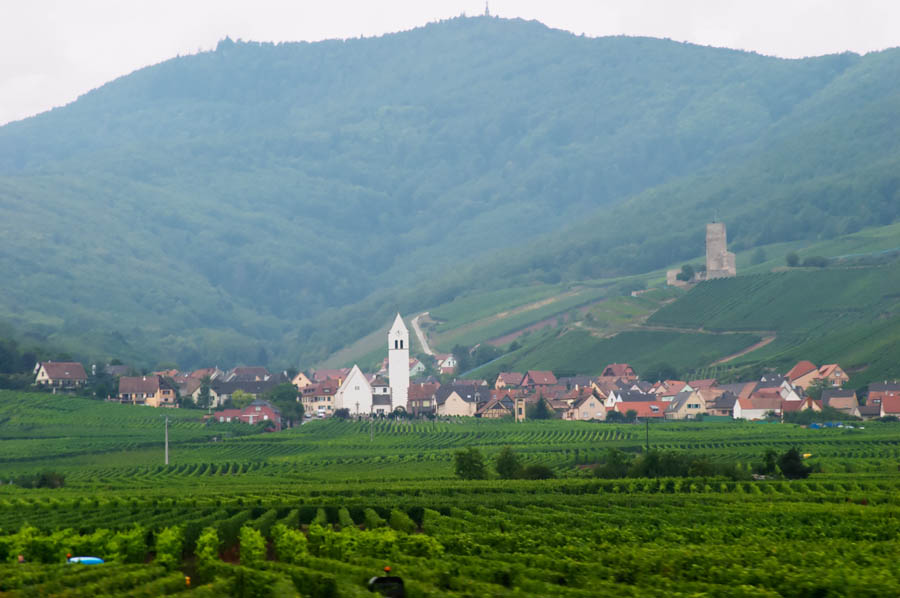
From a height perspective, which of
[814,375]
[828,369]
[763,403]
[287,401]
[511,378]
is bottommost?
[763,403]

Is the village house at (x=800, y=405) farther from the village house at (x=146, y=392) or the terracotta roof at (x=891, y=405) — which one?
the village house at (x=146, y=392)

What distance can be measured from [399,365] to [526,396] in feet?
57.5

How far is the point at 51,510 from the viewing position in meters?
54.7

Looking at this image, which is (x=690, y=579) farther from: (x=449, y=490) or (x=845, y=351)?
(x=845, y=351)

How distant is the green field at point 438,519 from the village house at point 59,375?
1376 inches

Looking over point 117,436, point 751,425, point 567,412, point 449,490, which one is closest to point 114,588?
point 449,490

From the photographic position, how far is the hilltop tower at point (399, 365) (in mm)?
158000

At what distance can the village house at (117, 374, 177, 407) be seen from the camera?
500ft

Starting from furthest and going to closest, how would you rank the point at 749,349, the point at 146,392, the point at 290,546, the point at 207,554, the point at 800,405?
the point at 749,349 → the point at 146,392 → the point at 800,405 → the point at 290,546 → the point at 207,554

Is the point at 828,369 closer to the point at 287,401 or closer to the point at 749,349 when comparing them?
the point at 749,349

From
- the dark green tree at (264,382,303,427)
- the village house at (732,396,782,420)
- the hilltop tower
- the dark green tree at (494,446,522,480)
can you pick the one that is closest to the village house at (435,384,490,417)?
the hilltop tower

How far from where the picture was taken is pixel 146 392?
15400cm

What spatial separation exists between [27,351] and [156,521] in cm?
12212

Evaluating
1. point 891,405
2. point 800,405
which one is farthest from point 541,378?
point 891,405
